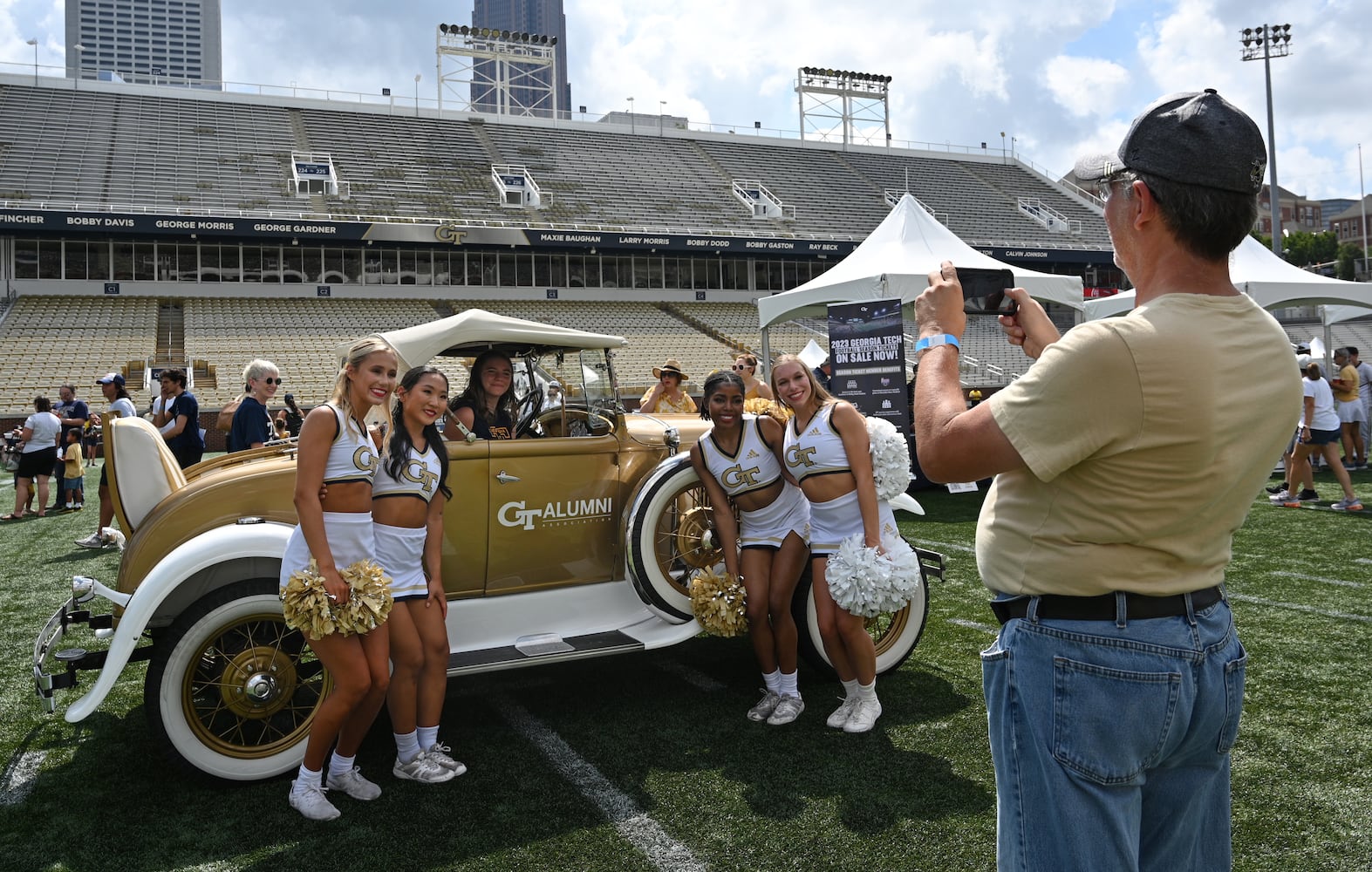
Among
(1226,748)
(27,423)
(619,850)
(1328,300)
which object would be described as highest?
(1328,300)

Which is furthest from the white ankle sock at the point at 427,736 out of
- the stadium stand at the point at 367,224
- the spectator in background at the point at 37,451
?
the stadium stand at the point at 367,224

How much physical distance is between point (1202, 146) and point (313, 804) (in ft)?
12.3

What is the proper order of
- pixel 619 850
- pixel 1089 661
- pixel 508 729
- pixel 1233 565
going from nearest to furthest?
pixel 1089 661, pixel 619 850, pixel 508 729, pixel 1233 565

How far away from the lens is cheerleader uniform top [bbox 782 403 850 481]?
4707 millimetres

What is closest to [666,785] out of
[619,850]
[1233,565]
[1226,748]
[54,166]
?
[619,850]

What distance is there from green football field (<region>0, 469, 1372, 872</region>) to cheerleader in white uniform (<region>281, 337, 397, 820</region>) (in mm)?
213

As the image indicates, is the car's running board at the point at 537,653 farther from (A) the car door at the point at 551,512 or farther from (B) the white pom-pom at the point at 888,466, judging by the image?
(B) the white pom-pom at the point at 888,466

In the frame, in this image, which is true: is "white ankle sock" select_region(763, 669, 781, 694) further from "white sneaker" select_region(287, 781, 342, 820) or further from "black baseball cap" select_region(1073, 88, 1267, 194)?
"black baseball cap" select_region(1073, 88, 1267, 194)

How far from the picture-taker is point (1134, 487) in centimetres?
164

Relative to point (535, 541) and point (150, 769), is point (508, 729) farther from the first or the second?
point (150, 769)

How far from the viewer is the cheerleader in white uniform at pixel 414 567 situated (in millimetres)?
4129

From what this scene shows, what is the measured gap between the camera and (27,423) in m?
13.0

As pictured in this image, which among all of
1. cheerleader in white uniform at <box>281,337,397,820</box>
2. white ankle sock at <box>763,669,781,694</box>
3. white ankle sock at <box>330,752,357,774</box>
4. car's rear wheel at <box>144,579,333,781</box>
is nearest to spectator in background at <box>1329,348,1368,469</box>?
white ankle sock at <box>763,669,781,694</box>

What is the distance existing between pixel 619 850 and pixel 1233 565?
659 cm
